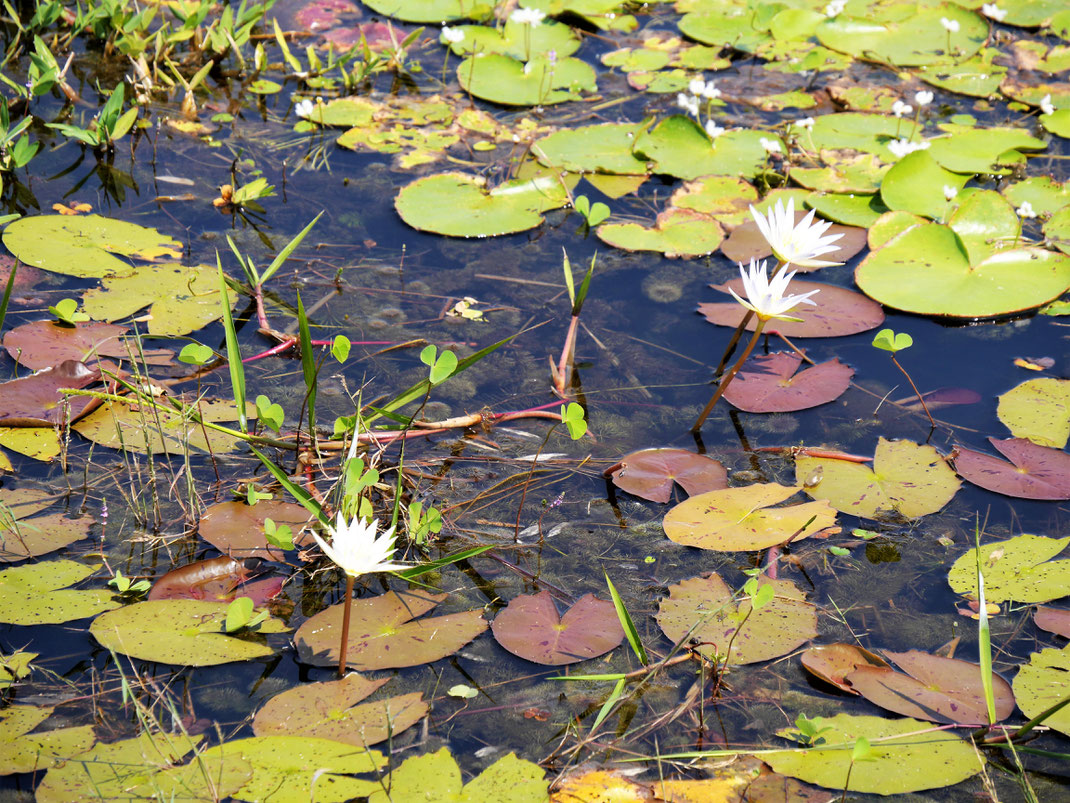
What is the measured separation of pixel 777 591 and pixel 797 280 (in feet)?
4.93

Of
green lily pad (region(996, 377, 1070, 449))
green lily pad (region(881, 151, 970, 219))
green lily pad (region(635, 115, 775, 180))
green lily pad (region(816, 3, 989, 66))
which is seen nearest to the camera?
green lily pad (region(996, 377, 1070, 449))

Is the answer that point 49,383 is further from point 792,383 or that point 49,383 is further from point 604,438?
point 792,383

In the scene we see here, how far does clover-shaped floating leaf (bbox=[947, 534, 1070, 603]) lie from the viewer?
222cm

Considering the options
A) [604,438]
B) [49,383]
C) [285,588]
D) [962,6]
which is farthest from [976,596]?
[962,6]

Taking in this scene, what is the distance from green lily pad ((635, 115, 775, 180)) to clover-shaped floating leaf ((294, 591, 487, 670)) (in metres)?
2.48

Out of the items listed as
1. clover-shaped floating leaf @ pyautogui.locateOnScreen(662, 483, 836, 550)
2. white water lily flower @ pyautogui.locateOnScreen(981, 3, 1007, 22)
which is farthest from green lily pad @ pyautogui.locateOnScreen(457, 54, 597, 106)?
clover-shaped floating leaf @ pyautogui.locateOnScreen(662, 483, 836, 550)

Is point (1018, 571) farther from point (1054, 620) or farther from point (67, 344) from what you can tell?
point (67, 344)

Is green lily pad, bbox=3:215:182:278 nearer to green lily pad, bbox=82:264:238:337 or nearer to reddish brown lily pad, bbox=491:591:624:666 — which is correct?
green lily pad, bbox=82:264:238:337

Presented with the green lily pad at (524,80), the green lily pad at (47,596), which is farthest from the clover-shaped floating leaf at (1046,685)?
the green lily pad at (524,80)

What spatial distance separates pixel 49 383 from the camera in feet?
8.55

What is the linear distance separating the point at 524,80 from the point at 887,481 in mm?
2978

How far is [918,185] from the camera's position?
3666mm

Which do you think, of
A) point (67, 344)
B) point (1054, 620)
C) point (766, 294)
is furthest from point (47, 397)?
point (1054, 620)

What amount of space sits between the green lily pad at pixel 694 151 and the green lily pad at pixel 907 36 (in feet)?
Result: 4.39
